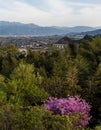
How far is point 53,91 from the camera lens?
148 feet

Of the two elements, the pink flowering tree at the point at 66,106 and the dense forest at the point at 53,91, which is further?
the pink flowering tree at the point at 66,106

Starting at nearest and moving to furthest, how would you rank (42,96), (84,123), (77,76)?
(84,123) < (42,96) < (77,76)

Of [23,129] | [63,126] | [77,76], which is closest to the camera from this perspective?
[63,126]

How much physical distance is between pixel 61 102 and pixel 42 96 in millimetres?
5380

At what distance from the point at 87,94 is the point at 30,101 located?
674 centimetres

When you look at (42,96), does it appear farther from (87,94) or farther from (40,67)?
(40,67)

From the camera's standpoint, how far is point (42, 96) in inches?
1721

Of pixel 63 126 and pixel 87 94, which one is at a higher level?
pixel 63 126

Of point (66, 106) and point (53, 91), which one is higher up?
point (66, 106)

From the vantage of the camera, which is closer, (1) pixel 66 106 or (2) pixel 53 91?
(1) pixel 66 106

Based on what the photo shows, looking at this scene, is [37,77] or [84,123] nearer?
[84,123]

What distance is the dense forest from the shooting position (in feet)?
85.9

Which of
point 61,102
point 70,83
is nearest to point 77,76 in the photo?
point 70,83

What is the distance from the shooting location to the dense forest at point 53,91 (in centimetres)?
2619
